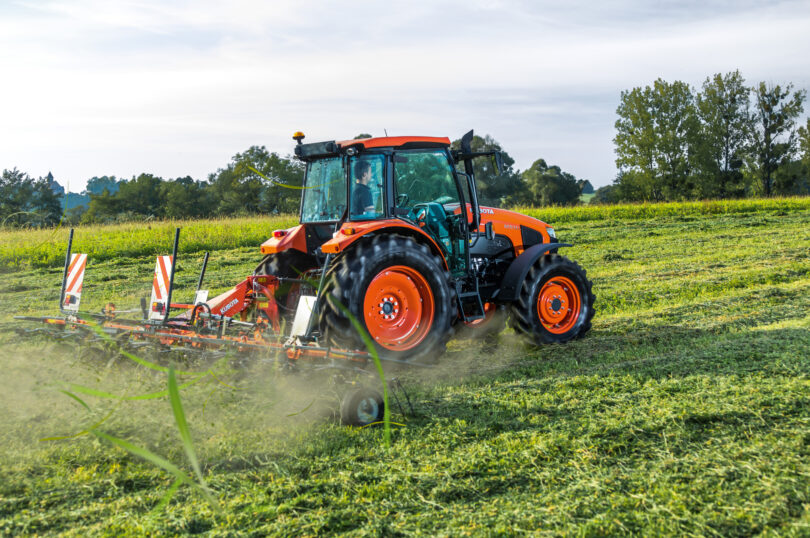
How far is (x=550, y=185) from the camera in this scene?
1711 inches

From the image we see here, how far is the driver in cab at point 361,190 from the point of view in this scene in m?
5.59

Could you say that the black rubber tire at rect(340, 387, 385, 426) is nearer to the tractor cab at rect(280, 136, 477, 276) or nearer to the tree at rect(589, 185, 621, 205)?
the tractor cab at rect(280, 136, 477, 276)

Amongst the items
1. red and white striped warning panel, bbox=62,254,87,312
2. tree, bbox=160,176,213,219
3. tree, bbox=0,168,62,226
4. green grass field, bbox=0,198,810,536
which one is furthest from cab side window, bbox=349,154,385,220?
tree, bbox=160,176,213,219

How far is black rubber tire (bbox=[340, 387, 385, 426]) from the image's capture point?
4039 mm

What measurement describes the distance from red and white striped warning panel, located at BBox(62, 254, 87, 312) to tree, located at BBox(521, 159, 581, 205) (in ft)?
129

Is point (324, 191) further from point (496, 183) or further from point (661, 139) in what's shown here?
point (661, 139)

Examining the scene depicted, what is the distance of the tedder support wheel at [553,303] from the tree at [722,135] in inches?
1954

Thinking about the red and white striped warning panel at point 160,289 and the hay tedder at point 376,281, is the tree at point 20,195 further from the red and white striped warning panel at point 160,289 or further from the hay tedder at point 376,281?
the red and white striped warning panel at point 160,289

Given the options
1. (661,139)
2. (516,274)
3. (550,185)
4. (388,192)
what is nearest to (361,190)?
(388,192)

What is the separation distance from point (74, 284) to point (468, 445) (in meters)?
4.00

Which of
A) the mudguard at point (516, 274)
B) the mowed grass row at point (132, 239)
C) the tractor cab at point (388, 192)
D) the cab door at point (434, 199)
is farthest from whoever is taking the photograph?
the mowed grass row at point (132, 239)

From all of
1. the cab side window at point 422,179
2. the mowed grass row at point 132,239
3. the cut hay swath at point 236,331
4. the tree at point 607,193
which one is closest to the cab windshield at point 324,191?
the cab side window at point 422,179

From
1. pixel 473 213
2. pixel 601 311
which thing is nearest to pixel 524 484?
pixel 473 213

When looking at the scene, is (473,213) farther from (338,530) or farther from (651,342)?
(338,530)
